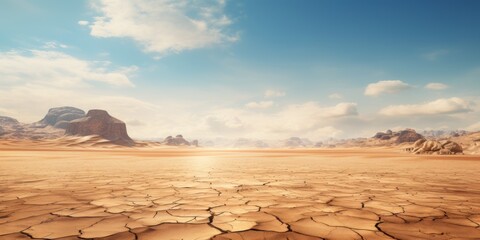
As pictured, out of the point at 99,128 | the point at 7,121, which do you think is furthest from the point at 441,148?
the point at 7,121

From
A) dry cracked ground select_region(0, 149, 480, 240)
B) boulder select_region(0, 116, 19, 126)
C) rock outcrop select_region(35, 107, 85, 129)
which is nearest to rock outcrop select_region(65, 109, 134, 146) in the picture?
rock outcrop select_region(35, 107, 85, 129)

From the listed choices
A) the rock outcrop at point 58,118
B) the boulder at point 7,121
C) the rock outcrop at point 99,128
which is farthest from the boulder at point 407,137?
the boulder at point 7,121

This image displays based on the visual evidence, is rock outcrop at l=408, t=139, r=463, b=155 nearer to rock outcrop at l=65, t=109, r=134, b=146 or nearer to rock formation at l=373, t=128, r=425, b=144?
rock outcrop at l=65, t=109, r=134, b=146

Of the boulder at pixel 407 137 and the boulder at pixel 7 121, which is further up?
the boulder at pixel 7 121

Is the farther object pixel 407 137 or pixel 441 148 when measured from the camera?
pixel 407 137

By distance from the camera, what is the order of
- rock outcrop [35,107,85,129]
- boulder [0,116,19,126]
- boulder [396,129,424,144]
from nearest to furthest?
boulder [396,129,424,144] < rock outcrop [35,107,85,129] < boulder [0,116,19,126]

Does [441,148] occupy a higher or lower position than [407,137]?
lower

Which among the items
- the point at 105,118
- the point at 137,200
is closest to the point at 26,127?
the point at 105,118

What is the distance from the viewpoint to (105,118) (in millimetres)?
98875

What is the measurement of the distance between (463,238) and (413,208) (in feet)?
3.73

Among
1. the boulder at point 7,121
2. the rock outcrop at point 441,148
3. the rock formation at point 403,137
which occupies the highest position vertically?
the boulder at point 7,121

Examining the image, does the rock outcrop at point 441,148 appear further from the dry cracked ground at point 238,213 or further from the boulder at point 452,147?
the dry cracked ground at point 238,213

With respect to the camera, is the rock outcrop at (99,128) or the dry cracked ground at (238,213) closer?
the dry cracked ground at (238,213)

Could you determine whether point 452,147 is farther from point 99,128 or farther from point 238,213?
point 99,128
